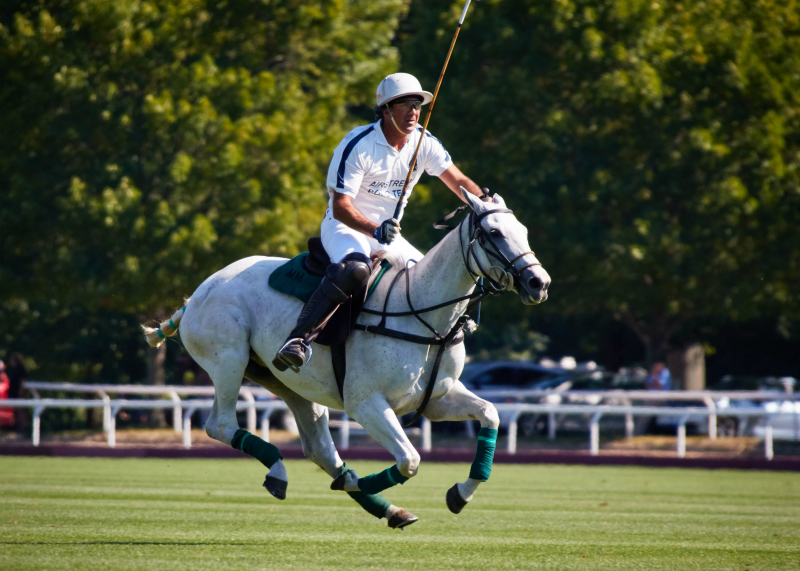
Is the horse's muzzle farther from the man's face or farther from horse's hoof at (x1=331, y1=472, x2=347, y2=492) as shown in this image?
horse's hoof at (x1=331, y1=472, x2=347, y2=492)

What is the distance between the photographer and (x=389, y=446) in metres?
6.81

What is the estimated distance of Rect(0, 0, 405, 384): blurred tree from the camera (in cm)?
2070

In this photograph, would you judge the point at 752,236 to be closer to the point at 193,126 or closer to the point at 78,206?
the point at 193,126

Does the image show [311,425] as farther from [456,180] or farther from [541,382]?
[541,382]

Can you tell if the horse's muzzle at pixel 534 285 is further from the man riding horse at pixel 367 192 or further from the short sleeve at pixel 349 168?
the short sleeve at pixel 349 168

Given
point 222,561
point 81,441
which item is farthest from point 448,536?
point 81,441

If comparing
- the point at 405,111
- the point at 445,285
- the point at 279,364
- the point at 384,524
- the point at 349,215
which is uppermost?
the point at 405,111

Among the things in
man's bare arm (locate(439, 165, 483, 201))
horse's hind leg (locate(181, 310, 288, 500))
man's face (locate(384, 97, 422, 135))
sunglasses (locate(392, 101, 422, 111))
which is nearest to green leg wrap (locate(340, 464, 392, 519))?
horse's hind leg (locate(181, 310, 288, 500))

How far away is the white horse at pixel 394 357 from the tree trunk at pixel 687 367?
19038mm

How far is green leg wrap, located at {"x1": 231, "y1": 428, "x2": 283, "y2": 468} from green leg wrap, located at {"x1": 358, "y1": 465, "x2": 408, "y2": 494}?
61cm

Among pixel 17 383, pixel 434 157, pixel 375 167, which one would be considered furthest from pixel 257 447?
pixel 17 383

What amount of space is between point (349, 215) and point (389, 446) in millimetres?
1485

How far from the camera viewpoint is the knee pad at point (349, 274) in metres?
6.86

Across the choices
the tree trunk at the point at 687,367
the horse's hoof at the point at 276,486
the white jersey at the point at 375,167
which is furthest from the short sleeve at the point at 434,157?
the tree trunk at the point at 687,367
